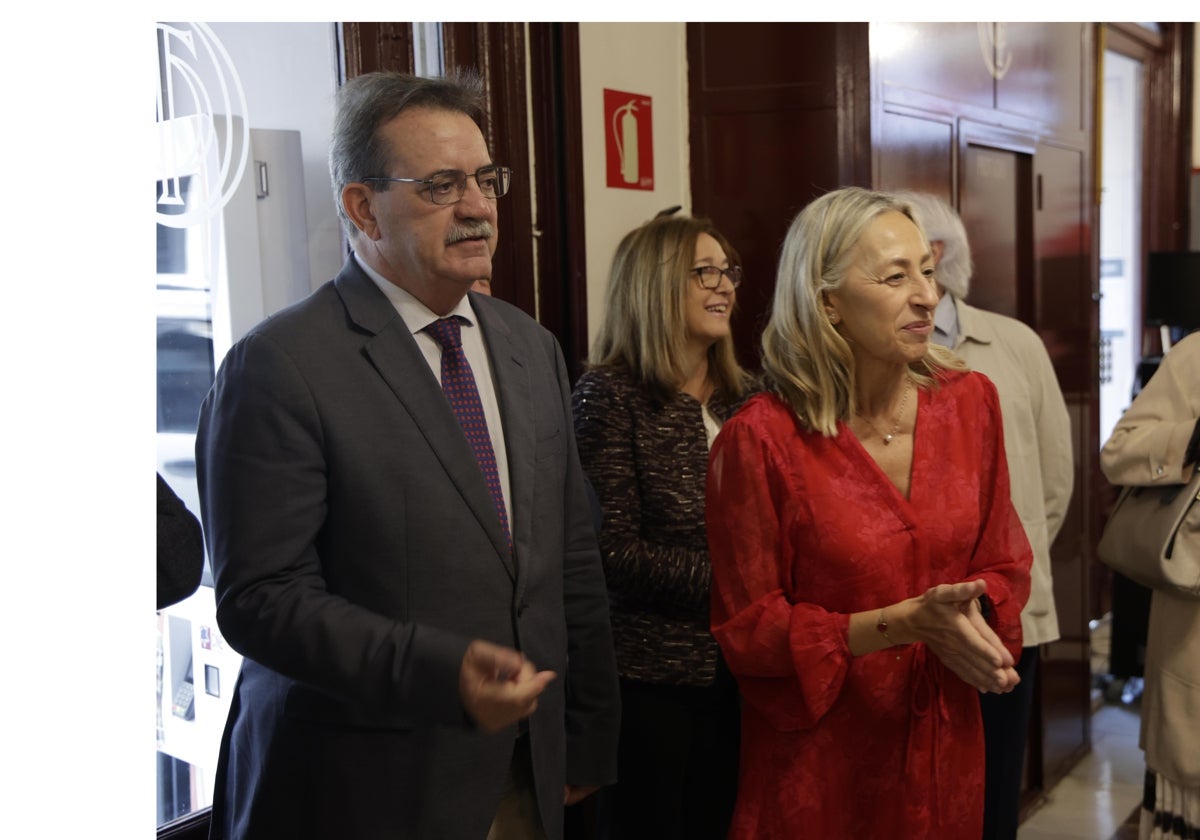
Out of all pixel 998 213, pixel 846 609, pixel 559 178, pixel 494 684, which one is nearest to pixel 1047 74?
pixel 998 213

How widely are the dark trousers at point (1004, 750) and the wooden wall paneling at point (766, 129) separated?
1.08 m

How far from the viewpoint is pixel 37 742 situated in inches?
51.5

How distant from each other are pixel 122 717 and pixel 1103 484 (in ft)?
19.7

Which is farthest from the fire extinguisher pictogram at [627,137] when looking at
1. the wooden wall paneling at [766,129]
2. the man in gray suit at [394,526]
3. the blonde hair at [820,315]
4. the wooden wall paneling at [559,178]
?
the man in gray suit at [394,526]

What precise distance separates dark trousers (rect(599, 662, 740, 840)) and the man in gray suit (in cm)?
68

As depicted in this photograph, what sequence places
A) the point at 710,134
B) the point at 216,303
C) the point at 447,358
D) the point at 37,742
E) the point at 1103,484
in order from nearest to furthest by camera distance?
1. the point at 37,742
2. the point at 447,358
3. the point at 216,303
4. the point at 710,134
5. the point at 1103,484

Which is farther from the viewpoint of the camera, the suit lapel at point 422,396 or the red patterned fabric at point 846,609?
the red patterned fabric at point 846,609

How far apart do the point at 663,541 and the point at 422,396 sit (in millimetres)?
954

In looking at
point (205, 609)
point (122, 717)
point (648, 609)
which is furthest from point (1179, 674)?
point (122, 717)

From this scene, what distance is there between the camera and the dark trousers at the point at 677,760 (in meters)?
2.53

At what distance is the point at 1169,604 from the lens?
2.61 metres

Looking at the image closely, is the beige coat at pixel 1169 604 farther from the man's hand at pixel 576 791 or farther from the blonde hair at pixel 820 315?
the man's hand at pixel 576 791

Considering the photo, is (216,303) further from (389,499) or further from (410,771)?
(410,771)

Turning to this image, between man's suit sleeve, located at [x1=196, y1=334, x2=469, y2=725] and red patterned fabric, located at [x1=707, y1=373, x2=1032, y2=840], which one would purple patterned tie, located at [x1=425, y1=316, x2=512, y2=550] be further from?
red patterned fabric, located at [x1=707, y1=373, x2=1032, y2=840]
